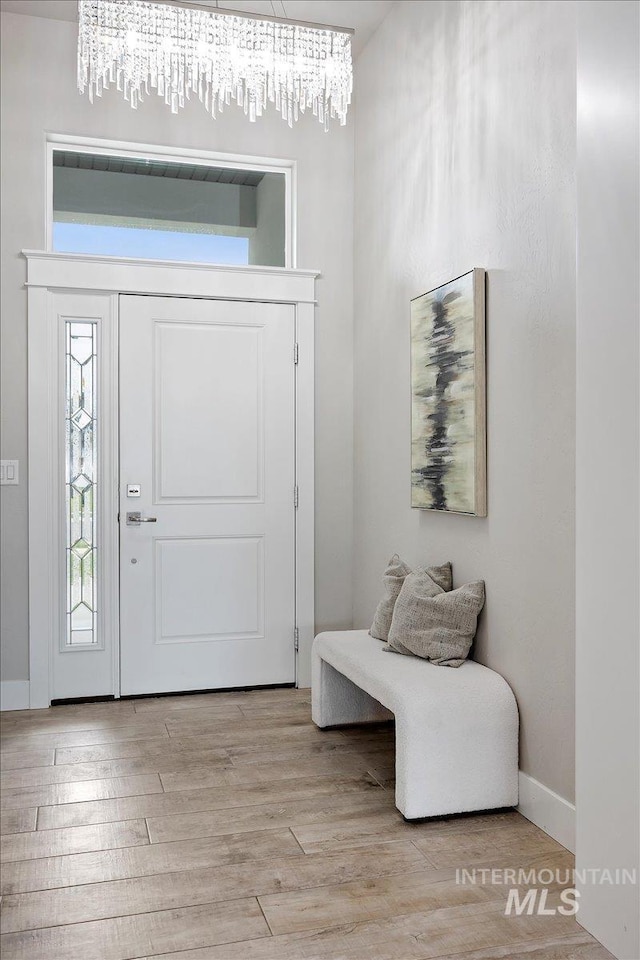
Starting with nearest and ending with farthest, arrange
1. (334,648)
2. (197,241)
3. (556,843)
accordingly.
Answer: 1. (556,843)
2. (334,648)
3. (197,241)

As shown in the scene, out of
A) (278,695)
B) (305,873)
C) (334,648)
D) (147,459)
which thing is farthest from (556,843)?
(147,459)

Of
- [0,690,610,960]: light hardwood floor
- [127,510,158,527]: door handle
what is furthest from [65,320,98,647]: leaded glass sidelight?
[0,690,610,960]: light hardwood floor

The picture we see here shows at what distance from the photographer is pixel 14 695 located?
12.8ft

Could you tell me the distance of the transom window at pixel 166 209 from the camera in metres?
4.05

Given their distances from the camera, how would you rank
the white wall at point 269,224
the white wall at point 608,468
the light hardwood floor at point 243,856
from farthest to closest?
the white wall at point 269,224
the light hardwood floor at point 243,856
the white wall at point 608,468

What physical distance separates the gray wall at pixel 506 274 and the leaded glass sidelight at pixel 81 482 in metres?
1.41

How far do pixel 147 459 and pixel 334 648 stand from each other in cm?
141

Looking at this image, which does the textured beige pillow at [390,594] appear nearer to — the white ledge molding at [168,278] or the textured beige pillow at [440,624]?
the textured beige pillow at [440,624]

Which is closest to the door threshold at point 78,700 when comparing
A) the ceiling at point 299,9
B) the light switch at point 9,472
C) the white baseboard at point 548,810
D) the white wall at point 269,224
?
the light switch at point 9,472

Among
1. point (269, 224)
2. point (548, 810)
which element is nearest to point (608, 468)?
point (548, 810)

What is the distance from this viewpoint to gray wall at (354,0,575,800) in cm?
248

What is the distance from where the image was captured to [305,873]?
2281 mm

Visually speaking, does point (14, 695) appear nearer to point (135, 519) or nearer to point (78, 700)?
point (78, 700)

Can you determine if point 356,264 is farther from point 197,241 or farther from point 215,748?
point 215,748
